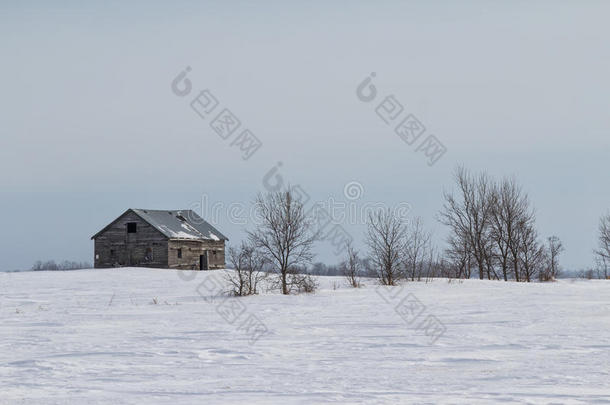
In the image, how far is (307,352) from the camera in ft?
33.9

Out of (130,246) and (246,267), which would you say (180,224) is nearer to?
(130,246)

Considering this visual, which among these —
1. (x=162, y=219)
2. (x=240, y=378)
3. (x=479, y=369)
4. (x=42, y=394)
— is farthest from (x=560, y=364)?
(x=162, y=219)

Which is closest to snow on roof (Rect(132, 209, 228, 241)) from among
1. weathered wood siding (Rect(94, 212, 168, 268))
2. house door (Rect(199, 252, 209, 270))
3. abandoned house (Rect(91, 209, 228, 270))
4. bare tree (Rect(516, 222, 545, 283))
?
abandoned house (Rect(91, 209, 228, 270))

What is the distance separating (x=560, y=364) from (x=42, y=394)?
21.5ft

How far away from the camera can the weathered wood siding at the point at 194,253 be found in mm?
46531

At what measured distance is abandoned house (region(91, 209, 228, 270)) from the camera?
46281 mm

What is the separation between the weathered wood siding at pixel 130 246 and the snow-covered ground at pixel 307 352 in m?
25.9

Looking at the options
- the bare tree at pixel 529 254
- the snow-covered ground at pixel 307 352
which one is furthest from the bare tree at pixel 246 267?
the bare tree at pixel 529 254

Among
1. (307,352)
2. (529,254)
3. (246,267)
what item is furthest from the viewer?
(529,254)

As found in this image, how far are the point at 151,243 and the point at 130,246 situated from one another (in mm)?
1760

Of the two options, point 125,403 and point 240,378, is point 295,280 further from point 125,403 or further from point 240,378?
point 125,403

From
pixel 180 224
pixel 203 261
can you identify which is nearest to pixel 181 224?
pixel 180 224

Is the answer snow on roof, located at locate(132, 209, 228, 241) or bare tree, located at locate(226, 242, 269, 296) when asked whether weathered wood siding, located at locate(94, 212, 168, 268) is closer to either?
snow on roof, located at locate(132, 209, 228, 241)

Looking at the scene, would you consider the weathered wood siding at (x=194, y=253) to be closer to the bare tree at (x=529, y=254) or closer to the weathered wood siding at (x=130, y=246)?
the weathered wood siding at (x=130, y=246)
